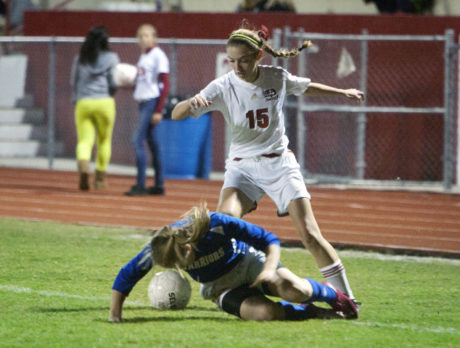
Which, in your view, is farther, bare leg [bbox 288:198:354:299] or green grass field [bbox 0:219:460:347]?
bare leg [bbox 288:198:354:299]

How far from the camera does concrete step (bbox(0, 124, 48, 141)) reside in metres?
19.5

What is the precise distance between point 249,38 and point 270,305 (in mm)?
1869

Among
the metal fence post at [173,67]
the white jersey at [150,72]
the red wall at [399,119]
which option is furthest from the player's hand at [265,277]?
the metal fence post at [173,67]

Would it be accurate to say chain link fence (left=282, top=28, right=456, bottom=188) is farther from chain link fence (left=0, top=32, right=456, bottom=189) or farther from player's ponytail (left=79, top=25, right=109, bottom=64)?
player's ponytail (left=79, top=25, right=109, bottom=64)

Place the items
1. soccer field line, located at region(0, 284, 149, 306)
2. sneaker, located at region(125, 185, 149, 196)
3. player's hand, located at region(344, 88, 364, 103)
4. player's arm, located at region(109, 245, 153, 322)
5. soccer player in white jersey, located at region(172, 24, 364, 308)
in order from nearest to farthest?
player's arm, located at region(109, 245, 153, 322), soccer player in white jersey, located at region(172, 24, 364, 308), soccer field line, located at region(0, 284, 149, 306), player's hand, located at region(344, 88, 364, 103), sneaker, located at region(125, 185, 149, 196)

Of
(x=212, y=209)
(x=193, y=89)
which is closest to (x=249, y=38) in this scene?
(x=212, y=209)

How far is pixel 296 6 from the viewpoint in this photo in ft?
64.7

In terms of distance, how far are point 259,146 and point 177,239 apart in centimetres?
131

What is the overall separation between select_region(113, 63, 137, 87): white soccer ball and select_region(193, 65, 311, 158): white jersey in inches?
285

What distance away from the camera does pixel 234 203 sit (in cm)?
708

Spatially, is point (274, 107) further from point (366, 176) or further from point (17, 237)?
point (366, 176)

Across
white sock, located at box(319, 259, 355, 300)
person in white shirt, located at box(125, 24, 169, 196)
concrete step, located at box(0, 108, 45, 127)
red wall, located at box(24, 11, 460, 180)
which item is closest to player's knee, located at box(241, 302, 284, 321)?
white sock, located at box(319, 259, 355, 300)

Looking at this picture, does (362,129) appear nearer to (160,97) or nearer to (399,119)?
(399,119)

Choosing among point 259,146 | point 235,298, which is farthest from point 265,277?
point 259,146
